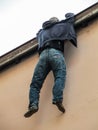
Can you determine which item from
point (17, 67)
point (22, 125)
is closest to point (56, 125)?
point (22, 125)

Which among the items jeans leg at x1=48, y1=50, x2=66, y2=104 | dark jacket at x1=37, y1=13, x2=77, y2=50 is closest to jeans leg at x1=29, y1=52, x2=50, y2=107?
jeans leg at x1=48, y1=50, x2=66, y2=104

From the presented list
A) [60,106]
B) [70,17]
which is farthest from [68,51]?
[60,106]

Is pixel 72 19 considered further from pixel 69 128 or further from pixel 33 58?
pixel 69 128

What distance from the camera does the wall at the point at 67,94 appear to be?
4594mm

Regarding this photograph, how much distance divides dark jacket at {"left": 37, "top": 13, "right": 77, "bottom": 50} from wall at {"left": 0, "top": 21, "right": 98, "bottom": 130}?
0.21 meters

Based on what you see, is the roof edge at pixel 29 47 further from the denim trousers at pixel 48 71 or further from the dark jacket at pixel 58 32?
the denim trousers at pixel 48 71

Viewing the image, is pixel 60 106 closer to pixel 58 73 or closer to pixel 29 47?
pixel 58 73

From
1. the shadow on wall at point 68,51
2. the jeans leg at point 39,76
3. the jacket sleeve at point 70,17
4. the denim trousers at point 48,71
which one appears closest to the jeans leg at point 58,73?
the denim trousers at point 48,71

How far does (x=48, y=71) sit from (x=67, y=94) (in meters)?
0.38

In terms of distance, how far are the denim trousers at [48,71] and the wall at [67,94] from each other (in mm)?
238

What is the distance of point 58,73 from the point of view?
4.72 m

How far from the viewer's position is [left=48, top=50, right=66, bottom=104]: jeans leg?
14.7ft

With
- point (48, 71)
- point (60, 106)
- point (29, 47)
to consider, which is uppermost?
point (29, 47)

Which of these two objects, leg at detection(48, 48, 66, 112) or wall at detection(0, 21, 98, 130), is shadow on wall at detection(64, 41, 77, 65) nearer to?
wall at detection(0, 21, 98, 130)
